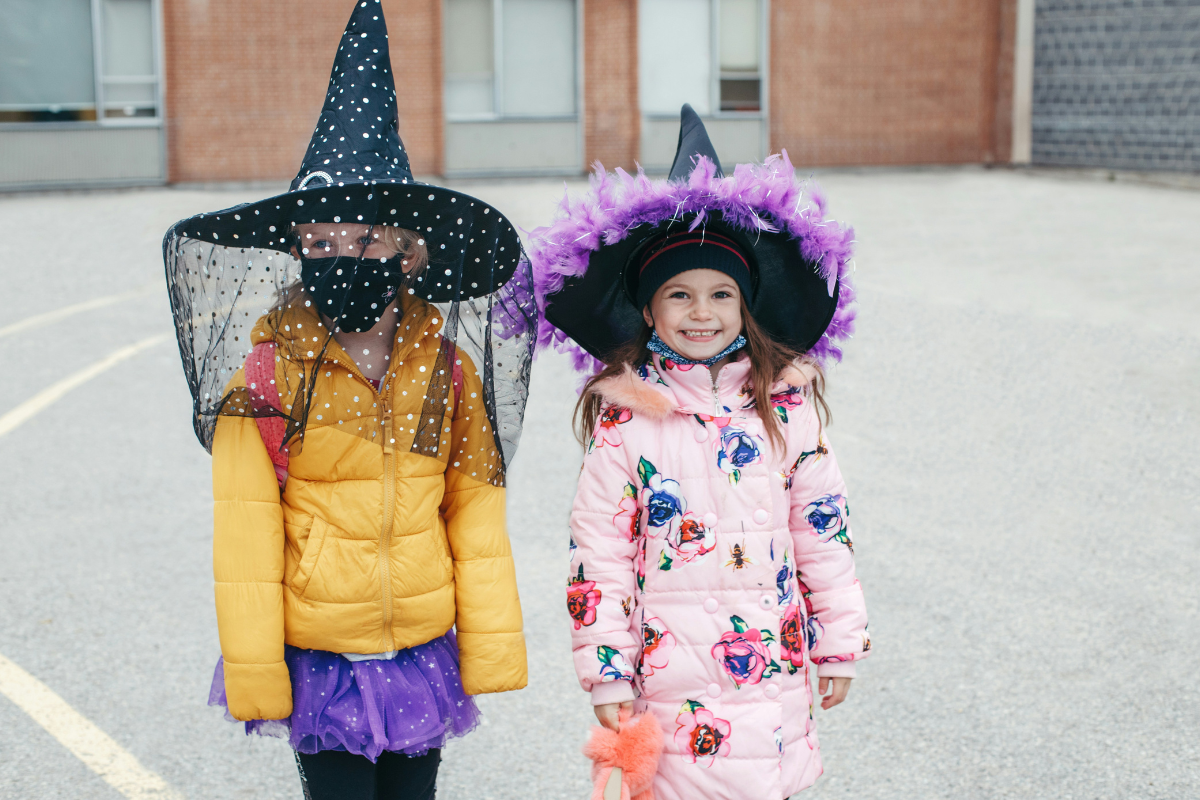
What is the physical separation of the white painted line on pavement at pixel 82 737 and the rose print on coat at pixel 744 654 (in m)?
1.95

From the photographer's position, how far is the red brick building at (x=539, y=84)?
740 inches

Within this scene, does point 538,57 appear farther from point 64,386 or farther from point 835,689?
point 835,689

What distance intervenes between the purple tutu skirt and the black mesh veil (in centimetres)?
45

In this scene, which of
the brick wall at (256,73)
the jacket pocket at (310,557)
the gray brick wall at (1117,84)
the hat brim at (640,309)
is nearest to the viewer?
the jacket pocket at (310,557)

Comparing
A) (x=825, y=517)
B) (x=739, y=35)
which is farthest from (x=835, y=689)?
(x=739, y=35)

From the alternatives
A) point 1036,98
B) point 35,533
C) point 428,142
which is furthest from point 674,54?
point 35,533

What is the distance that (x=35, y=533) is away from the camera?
18.8ft

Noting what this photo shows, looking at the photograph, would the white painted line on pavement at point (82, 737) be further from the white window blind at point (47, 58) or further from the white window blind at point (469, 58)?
the white window blind at point (469, 58)

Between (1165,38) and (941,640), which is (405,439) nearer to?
(941,640)

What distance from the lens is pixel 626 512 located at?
2.65m

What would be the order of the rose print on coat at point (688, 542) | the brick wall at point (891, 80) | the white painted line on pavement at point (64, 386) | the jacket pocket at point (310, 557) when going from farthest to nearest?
the brick wall at point (891, 80)
the white painted line on pavement at point (64, 386)
the rose print on coat at point (688, 542)
the jacket pocket at point (310, 557)

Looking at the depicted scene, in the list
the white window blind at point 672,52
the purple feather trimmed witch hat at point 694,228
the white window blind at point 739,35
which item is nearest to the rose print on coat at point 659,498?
the purple feather trimmed witch hat at point 694,228

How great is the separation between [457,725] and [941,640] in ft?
8.45

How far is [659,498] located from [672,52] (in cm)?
1913
